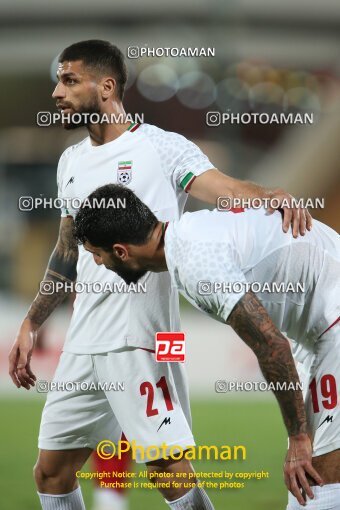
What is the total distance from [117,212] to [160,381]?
594mm

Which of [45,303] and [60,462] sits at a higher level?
[45,303]

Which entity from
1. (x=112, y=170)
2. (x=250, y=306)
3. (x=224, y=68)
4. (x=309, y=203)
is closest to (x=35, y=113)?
(x=112, y=170)

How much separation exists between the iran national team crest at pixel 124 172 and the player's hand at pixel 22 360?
1.85 ft

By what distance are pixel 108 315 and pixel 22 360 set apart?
0.33m

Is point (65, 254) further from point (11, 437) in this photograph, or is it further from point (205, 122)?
point (11, 437)

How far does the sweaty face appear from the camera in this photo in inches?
119

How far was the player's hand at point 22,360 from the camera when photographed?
303cm

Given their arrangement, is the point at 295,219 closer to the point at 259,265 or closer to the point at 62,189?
the point at 259,265

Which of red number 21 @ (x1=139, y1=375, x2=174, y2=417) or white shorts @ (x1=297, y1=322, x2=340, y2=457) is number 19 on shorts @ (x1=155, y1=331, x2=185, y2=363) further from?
white shorts @ (x1=297, y1=322, x2=340, y2=457)

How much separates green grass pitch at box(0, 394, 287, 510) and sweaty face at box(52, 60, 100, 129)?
1.00 metres

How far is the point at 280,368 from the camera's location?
8.16 feet

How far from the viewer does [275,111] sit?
322cm

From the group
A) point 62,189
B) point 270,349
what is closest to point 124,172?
point 62,189

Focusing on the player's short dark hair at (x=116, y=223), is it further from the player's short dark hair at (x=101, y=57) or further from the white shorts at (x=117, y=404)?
the player's short dark hair at (x=101, y=57)
